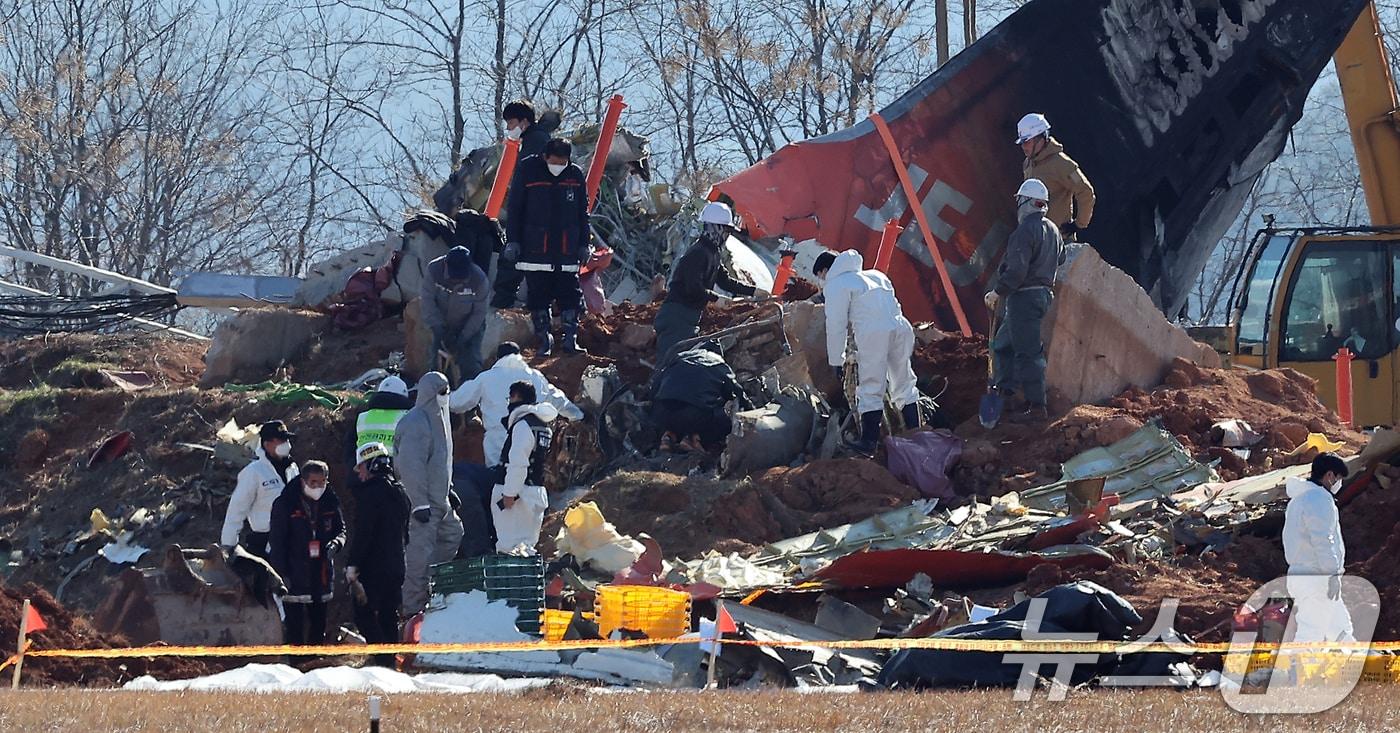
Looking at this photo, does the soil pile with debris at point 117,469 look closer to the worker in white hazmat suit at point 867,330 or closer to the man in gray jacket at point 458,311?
the man in gray jacket at point 458,311

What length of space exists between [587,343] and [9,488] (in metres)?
4.65

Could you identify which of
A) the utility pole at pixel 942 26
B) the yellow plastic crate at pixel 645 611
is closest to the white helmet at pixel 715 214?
the yellow plastic crate at pixel 645 611

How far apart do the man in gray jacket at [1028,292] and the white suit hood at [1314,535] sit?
4.57 metres

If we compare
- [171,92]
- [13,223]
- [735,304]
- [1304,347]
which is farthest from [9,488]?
[171,92]

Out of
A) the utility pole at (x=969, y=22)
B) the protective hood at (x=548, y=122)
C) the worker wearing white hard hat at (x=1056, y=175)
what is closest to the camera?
the worker wearing white hard hat at (x=1056, y=175)

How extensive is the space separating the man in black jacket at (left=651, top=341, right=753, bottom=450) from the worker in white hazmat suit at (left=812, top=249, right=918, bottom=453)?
38.5 inches

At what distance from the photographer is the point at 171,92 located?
123 feet

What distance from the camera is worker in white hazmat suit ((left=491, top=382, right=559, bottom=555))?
12.2 m

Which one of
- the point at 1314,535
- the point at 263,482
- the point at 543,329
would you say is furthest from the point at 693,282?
the point at 1314,535

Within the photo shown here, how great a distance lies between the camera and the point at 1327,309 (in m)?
17.3

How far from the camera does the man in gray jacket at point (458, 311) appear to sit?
563 inches

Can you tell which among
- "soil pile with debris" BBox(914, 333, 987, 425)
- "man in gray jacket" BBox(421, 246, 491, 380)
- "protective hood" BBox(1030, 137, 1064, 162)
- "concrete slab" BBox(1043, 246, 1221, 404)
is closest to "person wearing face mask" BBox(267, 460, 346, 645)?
"man in gray jacket" BBox(421, 246, 491, 380)

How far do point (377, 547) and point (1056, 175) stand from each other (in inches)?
266

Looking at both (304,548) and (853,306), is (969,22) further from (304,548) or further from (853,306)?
(304,548)
